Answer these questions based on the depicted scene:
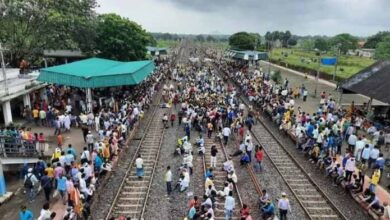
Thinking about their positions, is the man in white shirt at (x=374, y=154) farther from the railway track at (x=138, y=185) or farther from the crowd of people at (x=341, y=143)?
the railway track at (x=138, y=185)

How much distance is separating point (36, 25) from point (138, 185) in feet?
71.5

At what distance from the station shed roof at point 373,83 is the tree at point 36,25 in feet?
77.3

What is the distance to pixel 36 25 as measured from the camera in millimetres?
30922

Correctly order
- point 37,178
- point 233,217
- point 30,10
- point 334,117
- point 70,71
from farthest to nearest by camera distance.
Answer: point 30,10 → point 70,71 → point 334,117 → point 37,178 → point 233,217

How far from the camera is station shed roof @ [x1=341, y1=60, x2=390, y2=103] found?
22.9 metres

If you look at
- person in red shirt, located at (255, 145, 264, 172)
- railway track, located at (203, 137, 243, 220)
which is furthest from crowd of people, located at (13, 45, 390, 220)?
railway track, located at (203, 137, 243, 220)

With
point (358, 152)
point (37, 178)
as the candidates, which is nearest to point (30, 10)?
point (37, 178)

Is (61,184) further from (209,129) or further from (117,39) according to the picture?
(117,39)

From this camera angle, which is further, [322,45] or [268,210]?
[322,45]

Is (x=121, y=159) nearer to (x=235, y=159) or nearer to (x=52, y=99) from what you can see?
(x=235, y=159)

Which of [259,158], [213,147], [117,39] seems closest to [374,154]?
[259,158]

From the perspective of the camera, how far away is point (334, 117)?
21516 millimetres

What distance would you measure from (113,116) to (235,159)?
26.3ft

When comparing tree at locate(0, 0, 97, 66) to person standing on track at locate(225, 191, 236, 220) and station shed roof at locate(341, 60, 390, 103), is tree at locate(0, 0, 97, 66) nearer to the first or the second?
station shed roof at locate(341, 60, 390, 103)
